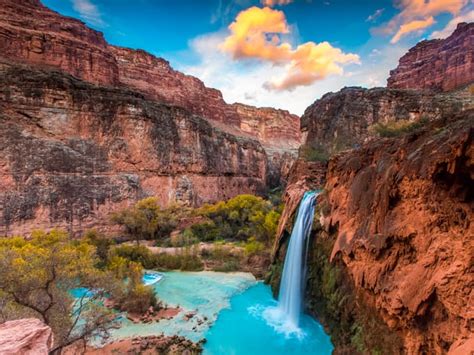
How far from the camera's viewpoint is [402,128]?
43.8 ft

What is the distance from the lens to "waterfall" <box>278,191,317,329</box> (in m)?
12.6

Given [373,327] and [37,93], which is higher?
[37,93]

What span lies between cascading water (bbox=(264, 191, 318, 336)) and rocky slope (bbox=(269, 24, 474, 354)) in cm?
47

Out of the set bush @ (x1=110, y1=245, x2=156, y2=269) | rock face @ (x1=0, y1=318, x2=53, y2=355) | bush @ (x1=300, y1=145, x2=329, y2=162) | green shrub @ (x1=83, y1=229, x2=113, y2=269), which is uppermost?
bush @ (x1=300, y1=145, x2=329, y2=162)

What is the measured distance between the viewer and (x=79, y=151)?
25.8 metres

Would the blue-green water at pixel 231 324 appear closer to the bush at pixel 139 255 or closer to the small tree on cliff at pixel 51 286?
the small tree on cliff at pixel 51 286

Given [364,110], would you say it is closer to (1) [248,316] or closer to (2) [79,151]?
(1) [248,316]

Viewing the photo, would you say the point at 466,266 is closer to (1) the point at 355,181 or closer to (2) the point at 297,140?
(1) the point at 355,181

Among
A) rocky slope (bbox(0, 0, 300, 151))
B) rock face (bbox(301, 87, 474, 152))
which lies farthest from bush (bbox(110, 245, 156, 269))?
rocky slope (bbox(0, 0, 300, 151))

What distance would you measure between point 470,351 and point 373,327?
3474 mm

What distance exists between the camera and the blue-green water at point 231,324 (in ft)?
33.8

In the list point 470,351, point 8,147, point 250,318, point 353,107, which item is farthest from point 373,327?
point 8,147

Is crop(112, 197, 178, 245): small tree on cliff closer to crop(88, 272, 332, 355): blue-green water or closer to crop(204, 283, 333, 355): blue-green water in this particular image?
crop(88, 272, 332, 355): blue-green water

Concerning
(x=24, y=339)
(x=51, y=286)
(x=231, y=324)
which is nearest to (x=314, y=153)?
(x=231, y=324)
